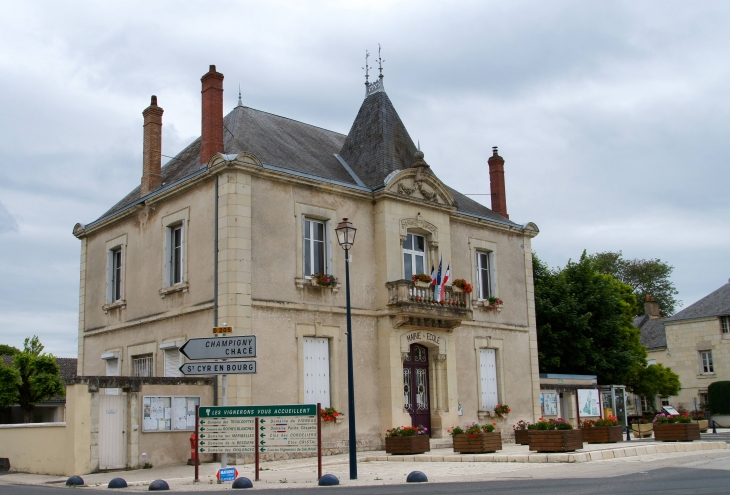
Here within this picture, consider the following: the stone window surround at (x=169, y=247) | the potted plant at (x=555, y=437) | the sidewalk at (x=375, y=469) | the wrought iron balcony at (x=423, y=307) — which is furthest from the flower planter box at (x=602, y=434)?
the stone window surround at (x=169, y=247)

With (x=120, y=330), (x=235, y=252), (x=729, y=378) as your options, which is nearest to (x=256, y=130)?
(x=235, y=252)

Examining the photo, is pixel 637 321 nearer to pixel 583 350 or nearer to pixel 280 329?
pixel 583 350

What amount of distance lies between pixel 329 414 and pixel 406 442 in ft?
6.63

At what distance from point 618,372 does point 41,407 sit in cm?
2728

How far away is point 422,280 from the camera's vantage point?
20.8 m

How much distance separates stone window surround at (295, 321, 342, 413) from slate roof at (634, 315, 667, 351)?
103 ft

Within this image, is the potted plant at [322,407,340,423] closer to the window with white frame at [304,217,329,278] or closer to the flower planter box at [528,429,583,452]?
the window with white frame at [304,217,329,278]

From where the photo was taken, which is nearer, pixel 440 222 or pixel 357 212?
pixel 357 212

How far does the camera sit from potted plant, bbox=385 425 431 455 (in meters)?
17.8

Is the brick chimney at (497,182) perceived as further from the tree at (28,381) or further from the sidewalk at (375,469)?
the tree at (28,381)

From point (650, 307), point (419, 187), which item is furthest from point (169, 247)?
point (650, 307)

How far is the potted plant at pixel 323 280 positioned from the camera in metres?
19.1

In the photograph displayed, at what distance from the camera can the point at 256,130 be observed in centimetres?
2141

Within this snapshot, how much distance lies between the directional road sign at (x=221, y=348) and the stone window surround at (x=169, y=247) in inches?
257
